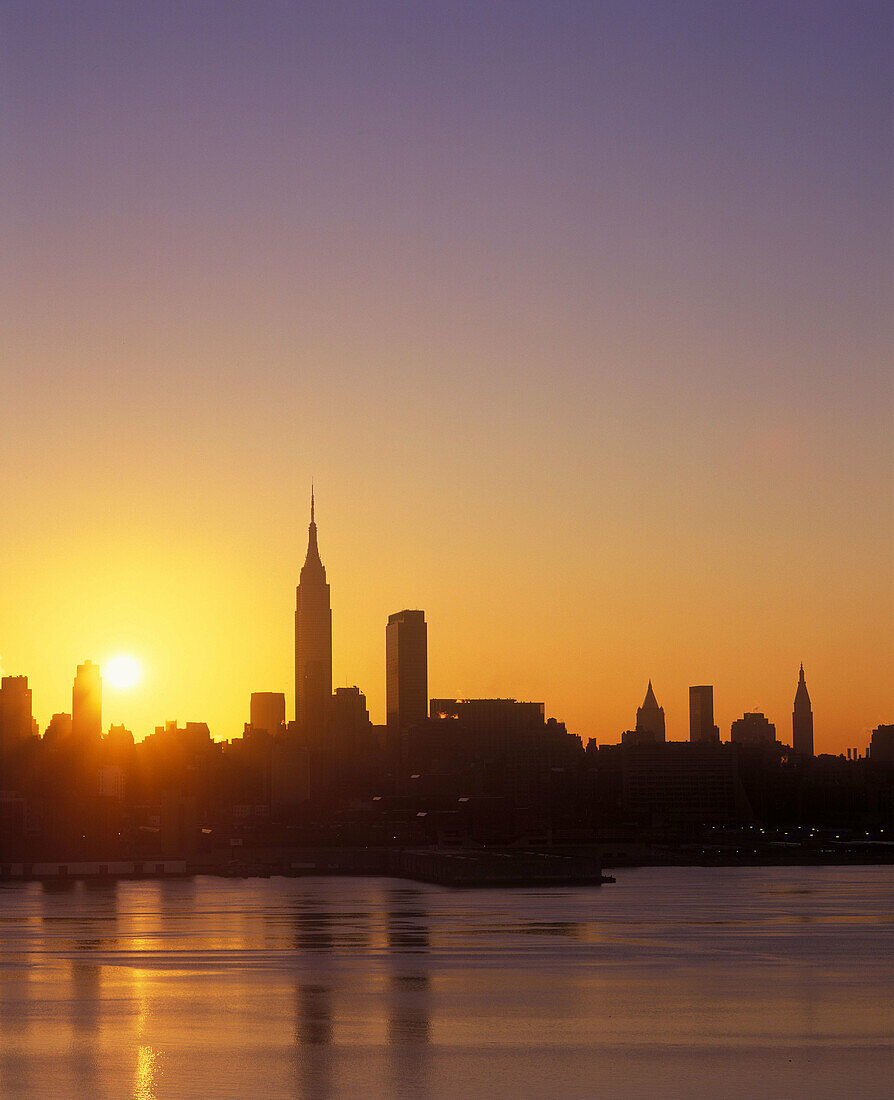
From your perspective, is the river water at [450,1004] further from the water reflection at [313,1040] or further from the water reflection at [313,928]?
the water reflection at [313,928]

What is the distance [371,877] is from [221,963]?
12521 cm

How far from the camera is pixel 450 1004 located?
5472 centimetres

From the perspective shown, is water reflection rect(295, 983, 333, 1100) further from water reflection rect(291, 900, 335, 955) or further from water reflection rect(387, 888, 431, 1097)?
water reflection rect(291, 900, 335, 955)

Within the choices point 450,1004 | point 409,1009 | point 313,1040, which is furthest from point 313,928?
point 313,1040

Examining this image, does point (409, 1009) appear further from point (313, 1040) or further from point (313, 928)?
point (313, 928)

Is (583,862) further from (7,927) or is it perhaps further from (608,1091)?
(608,1091)

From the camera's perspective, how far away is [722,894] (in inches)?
5369

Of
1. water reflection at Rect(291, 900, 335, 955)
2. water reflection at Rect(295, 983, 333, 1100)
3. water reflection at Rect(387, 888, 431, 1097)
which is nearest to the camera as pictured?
water reflection at Rect(295, 983, 333, 1100)

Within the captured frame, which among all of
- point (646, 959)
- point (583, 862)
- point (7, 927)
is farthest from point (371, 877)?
point (646, 959)

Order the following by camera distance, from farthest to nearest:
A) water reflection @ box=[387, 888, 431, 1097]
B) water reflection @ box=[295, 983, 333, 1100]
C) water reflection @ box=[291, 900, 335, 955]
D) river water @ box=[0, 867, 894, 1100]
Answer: water reflection @ box=[291, 900, 335, 955] < water reflection @ box=[387, 888, 431, 1097] < river water @ box=[0, 867, 894, 1100] < water reflection @ box=[295, 983, 333, 1100]

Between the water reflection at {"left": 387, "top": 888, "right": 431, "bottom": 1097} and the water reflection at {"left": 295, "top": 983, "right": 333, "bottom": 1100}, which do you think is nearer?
the water reflection at {"left": 295, "top": 983, "right": 333, "bottom": 1100}

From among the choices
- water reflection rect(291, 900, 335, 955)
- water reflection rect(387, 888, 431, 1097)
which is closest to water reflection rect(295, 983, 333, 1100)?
water reflection rect(387, 888, 431, 1097)

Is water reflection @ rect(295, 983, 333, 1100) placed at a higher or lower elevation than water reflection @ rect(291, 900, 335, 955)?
higher

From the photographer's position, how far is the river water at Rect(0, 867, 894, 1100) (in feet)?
131
